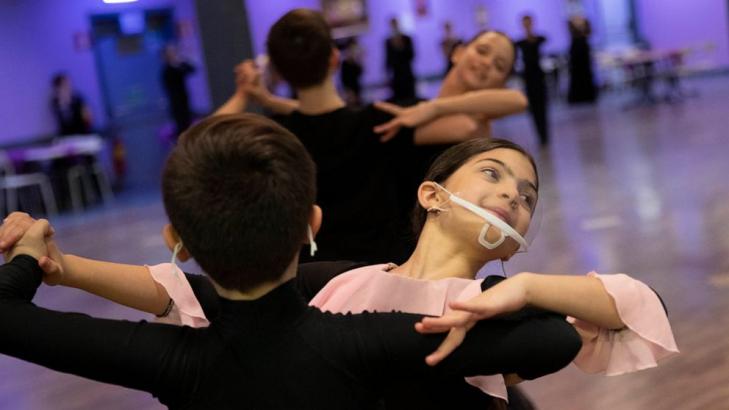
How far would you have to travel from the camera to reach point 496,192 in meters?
1.50

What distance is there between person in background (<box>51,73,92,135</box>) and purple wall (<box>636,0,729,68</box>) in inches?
432

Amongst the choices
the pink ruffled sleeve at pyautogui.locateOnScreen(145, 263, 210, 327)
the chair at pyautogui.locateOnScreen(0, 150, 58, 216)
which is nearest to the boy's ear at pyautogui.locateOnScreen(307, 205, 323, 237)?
the pink ruffled sleeve at pyautogui.locateOnScreen(145, 263, 210, 327)

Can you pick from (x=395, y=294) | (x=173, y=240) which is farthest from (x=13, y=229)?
(x=395, y=294)

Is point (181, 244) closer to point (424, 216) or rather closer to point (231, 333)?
point (231, 333)

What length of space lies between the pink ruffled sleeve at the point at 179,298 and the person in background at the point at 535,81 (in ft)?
34.6

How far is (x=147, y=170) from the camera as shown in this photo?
46.9ft

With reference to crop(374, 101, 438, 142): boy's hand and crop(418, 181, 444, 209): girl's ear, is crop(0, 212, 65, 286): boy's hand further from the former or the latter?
crop(374, 101, 438, 142): boy's hand

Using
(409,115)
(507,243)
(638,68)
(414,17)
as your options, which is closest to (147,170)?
(414,17)

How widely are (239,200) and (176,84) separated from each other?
12.4 metres

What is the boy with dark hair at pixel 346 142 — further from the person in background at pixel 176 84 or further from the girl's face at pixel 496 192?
the person in background at pixel 176 84

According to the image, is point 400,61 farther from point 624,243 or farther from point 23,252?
point 23,252

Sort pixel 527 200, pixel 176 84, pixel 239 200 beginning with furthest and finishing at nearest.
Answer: pixel 176 84
pixel 527 200
pixel 239 200

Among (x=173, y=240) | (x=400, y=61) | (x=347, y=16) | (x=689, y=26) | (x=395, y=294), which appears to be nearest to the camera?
(x=173, y=240)

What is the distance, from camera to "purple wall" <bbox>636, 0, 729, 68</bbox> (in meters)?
18.1
